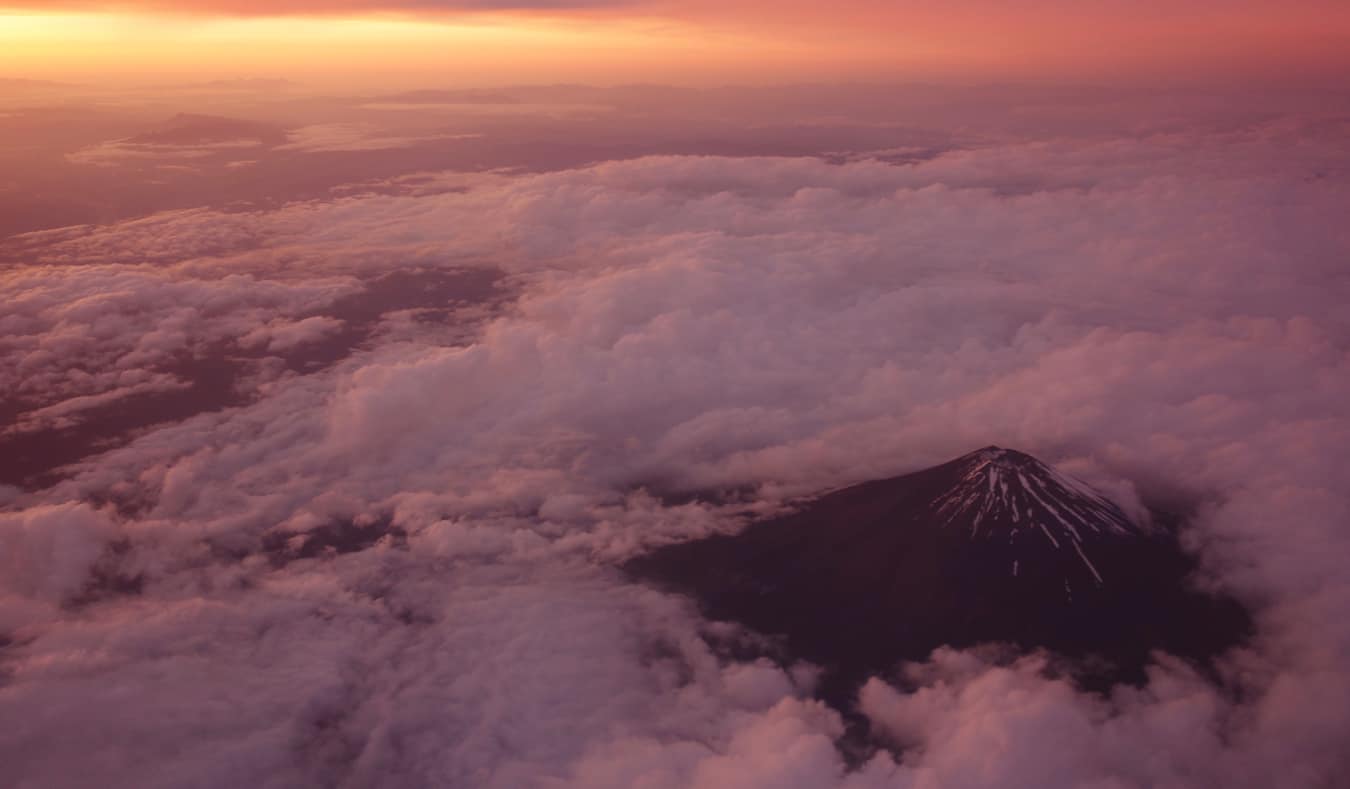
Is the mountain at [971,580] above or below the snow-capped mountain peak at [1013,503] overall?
below

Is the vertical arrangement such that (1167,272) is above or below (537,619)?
above

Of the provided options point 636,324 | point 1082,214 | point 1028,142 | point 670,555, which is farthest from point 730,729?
point 1028,142

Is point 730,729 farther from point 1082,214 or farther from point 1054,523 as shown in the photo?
point 1082,214

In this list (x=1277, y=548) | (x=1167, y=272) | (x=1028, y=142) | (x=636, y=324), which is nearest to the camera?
(x=1277, y=548)

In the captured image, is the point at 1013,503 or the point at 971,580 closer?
the point at 971,580

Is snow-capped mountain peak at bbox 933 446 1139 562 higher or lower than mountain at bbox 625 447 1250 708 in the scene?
higher

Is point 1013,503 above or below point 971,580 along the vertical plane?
above

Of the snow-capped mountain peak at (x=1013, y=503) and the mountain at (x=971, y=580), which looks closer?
the mountain at (x=971, y=580)

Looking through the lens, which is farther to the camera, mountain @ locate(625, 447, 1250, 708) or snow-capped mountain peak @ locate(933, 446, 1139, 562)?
snow-capped mountain peak @ locate(933, 446, 1139, 562)
